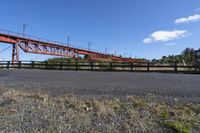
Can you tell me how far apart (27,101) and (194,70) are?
17.6 metres

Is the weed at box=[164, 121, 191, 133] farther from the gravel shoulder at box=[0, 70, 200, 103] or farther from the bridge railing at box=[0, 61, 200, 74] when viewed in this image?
the bridge railing at box=[0, 61, 200, 74]

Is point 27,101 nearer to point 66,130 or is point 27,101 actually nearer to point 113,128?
point 66,130

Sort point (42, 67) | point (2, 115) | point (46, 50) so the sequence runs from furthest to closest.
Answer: point (46, 50), point (42, 67), point (2, 115)

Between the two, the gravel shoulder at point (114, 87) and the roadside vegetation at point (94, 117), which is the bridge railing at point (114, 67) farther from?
the roadside vegetation at point (94, 117)

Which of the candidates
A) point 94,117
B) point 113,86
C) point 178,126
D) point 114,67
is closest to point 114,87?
point 113,86

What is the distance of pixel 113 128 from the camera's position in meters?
3.73

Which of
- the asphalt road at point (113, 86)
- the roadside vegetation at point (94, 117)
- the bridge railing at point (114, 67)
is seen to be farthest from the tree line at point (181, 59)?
the roadside vegetation at point (94, 117)

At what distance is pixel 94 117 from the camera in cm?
435

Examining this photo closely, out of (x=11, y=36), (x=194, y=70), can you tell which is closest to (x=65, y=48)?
(x=11, y=36)

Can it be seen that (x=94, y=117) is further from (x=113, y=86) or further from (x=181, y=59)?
(x=181, y=59)

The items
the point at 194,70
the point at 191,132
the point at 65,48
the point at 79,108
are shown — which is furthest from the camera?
the point at 65,48

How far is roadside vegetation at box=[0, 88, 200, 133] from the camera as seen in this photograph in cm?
372

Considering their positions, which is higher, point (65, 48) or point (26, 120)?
point (65, 48)

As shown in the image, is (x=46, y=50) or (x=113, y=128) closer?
(x=113, y=128)
